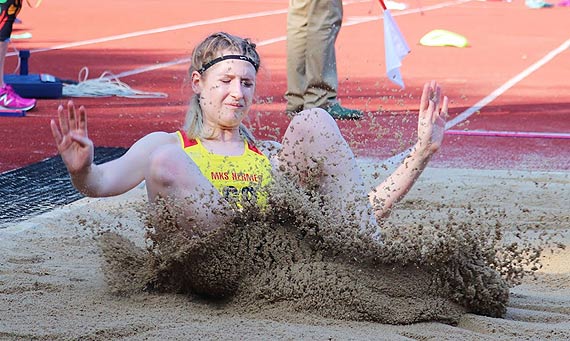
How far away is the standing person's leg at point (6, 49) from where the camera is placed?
26.5ft

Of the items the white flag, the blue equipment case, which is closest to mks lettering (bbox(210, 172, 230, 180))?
the white flag

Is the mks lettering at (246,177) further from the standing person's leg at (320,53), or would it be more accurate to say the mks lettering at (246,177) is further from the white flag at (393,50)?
the standing person's leg at (320,53)

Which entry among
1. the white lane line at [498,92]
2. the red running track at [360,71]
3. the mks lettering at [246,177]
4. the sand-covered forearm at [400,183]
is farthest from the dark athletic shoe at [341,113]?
the mks lettering at [246,177]

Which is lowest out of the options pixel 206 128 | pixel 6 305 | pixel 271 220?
pixel 6 305

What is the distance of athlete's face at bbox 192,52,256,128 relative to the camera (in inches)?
153

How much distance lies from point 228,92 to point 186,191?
1.62 ft

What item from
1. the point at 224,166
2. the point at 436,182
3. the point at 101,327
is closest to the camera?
the point at 101,327

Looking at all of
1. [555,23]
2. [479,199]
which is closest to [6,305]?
[479,199]

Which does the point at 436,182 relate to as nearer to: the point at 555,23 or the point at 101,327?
Answer: the point at 101,327

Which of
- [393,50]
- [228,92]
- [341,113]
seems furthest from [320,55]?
[228,92]

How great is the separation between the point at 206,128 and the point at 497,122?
5.39m

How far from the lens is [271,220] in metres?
3.71

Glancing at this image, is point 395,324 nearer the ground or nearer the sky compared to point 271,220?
nearer the ground

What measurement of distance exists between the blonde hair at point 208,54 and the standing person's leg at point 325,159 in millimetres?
358
